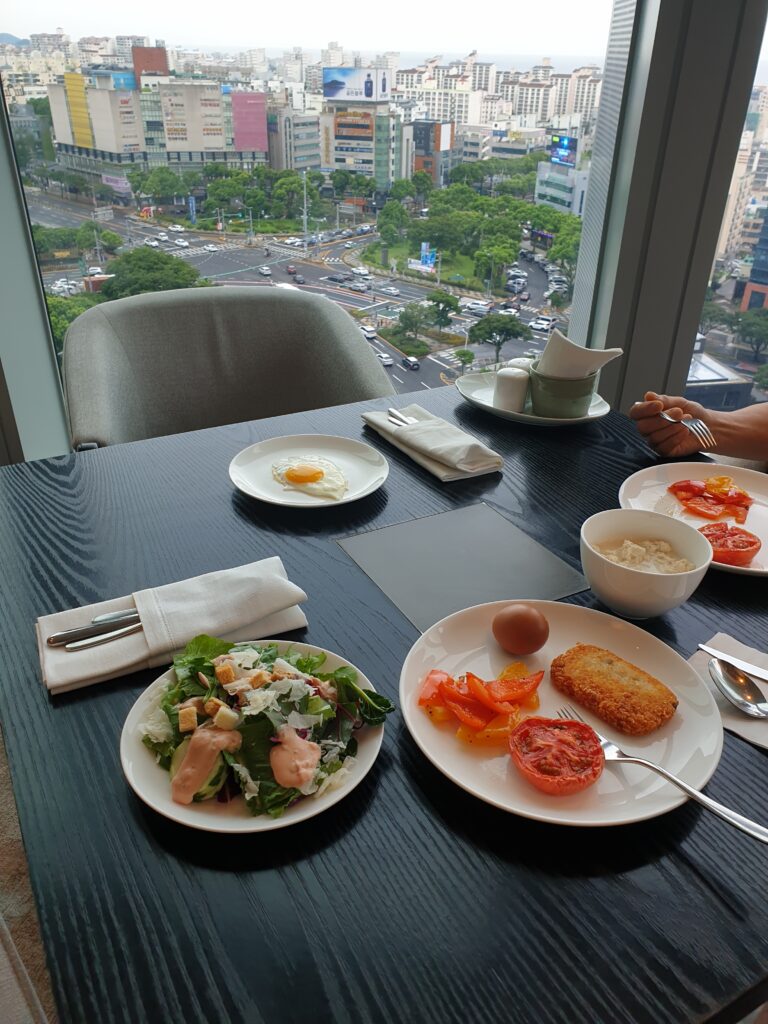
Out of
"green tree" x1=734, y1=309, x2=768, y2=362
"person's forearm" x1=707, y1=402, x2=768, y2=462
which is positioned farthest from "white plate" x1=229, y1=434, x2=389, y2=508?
"green tree" x1=734, y1=309, x2=768, y2=362

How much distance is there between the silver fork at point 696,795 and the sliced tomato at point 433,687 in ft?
0.55

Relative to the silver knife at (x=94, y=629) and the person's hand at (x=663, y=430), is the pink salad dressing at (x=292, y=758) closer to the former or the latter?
the silver knife at (x=94, y=629)

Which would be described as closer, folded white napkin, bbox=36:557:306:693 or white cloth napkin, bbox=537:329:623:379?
folded white napkin, bbox=36:557:306:693

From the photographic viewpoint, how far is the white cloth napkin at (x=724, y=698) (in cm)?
80

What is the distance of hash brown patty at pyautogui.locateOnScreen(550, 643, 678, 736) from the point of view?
0.79 m

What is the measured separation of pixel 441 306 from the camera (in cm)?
275

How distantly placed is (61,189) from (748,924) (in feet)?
8.30

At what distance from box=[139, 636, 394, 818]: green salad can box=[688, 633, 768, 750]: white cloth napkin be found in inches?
14.6

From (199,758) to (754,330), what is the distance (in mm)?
2809

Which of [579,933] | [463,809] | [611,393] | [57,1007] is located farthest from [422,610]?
[611,393]

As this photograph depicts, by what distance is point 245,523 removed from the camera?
1197 millimetres

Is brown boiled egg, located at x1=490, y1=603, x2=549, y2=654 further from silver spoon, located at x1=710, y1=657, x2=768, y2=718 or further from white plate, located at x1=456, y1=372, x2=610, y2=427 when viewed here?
white plate, located at x1=456, y1=372, x2=610, y2=427

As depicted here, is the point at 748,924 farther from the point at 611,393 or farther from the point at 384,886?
the point at 611,393

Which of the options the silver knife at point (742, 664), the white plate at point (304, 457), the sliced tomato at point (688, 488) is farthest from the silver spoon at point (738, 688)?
the white plate at point (304, 457)
